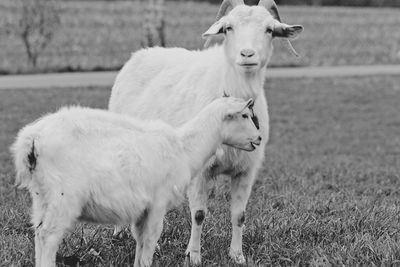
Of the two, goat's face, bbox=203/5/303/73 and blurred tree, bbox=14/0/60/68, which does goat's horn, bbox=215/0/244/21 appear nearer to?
goat's face, bbox=203/5/303/73

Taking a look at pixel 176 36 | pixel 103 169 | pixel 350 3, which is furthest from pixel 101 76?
pixel 350 3

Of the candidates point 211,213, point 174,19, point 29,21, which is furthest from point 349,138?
point 174,19

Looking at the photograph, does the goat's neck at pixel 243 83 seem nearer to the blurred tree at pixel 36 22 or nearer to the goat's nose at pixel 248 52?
the goat's nose at pixel 248 52

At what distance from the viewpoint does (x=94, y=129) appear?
4.50 meters

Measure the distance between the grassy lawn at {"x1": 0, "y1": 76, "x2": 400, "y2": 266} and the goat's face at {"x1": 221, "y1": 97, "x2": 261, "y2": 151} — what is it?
31.4 inches

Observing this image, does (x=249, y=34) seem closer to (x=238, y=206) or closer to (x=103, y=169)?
(x=238, y=206)

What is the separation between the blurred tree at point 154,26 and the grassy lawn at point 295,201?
153 inches

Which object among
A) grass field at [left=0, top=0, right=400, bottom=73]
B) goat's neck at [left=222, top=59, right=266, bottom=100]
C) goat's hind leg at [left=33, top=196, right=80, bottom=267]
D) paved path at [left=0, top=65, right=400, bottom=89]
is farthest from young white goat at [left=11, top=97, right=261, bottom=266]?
grass field at [left=0, top=0, right=400, bottom=73]

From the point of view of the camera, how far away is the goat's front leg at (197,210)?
17.7ft

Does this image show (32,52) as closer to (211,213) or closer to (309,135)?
(309,135)

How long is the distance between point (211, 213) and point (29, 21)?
12.4 m

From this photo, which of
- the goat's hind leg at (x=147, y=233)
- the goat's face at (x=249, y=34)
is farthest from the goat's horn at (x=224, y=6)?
the goat's hind leg at (x=147, y=233)

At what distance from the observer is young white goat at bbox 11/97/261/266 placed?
4273 millimetres

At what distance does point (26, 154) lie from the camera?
4270 millimetres
